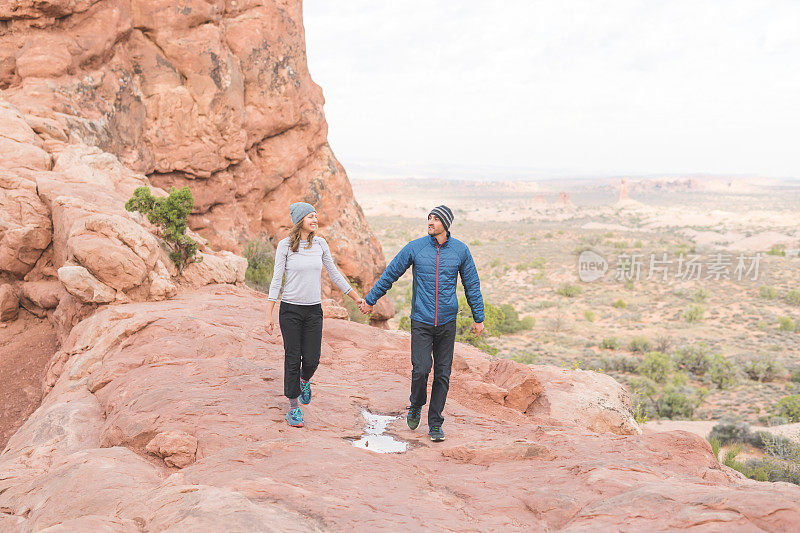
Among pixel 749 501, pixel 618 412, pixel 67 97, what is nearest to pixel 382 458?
pixel 749 501

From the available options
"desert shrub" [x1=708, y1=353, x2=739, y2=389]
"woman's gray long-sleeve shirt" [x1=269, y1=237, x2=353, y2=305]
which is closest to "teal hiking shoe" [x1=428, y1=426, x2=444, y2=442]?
"woman's gray long-sleeve shirt" [x1=269, y1=237, x2=353, y2=305]

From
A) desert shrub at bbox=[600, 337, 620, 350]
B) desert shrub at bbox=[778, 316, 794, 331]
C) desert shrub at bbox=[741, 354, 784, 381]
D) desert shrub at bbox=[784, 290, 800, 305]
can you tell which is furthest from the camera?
desert shrub at bbox=[784, 290, 800, 305]

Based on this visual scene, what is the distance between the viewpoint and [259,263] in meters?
14.9

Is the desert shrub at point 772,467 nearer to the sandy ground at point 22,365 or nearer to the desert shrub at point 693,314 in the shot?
the sandy ground at point 22,365

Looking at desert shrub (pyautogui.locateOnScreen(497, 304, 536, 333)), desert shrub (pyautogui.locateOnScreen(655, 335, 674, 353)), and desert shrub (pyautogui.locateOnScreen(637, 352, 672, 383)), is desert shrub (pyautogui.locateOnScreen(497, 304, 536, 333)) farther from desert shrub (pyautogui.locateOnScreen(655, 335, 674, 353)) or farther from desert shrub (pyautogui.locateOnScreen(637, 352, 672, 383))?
desert shrub (pyautogui.locateOnScreen(637, 352, 672, 383))

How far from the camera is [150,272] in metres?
8.06

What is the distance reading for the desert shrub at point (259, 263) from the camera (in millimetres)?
14266

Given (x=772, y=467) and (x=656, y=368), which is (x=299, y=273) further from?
(x=656, y=368)

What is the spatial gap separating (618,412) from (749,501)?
16.3ft

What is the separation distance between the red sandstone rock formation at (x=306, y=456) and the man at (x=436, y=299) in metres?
0.46

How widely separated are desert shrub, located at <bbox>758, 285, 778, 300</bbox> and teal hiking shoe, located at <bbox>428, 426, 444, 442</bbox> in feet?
117

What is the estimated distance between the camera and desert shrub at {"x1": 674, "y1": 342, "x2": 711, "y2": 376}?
69.1ft

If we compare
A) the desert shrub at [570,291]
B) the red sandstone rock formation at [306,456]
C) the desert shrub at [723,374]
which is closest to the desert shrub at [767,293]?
→ the desert shrub at [570,291]

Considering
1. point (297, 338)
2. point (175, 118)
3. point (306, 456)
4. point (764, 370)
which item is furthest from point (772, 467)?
point (175, 118)
